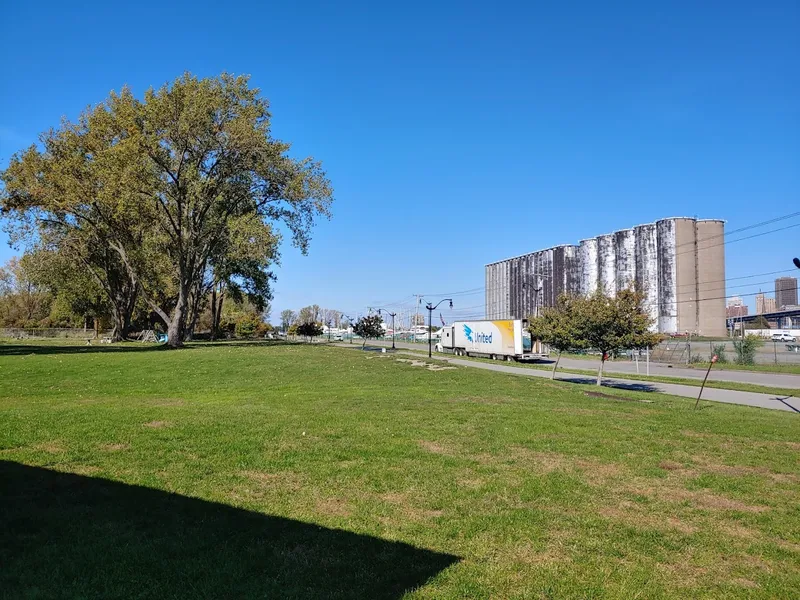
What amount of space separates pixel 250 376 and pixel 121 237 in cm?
2834

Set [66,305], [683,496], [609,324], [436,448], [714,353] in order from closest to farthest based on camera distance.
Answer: [683,496] < [436,448] < [609,324] < [714,353] < [66,305]

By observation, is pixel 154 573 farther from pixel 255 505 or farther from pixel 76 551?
pixel 255 505

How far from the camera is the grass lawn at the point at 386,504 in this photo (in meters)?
4.16

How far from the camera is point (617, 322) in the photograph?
72.5 feet

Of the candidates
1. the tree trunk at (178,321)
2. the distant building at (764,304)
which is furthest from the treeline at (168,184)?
the distant building at (764,304)

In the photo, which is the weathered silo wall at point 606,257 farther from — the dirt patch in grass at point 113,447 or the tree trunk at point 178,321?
the dirt patch in grass at point 113,447

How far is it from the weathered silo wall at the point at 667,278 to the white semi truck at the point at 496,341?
154 ft

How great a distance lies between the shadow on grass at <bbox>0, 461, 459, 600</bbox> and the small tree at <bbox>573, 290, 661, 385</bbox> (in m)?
19.2

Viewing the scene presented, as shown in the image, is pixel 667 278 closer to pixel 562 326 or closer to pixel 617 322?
pixel 562 326

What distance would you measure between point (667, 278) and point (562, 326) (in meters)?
74.3

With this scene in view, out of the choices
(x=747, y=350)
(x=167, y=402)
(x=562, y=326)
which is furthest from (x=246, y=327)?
(x=167, y=402)

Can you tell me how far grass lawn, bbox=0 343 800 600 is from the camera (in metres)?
4.16

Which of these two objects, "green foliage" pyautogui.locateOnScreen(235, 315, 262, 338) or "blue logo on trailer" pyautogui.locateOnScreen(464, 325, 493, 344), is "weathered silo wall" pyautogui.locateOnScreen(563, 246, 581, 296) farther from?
"blue logo on trailer" pyautogui.locateOnScreen(464, 325, 493, 344)

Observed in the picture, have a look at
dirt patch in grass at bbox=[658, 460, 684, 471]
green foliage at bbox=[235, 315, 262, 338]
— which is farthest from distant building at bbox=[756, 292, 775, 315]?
dirt patch in grass at bbox=[658, 460, 684, 471]
